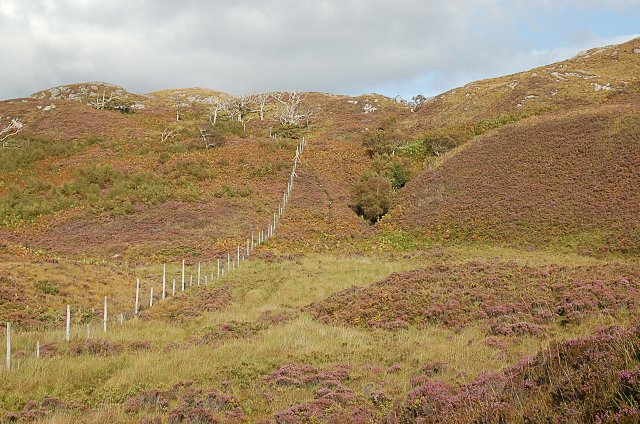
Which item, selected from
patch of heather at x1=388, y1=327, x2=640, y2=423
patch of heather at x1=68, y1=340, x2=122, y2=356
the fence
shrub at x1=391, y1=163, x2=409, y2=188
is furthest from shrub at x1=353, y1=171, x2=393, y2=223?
patch of heather at x1=388, y1=327, x2=640, y2=423

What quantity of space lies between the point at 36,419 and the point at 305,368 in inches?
212

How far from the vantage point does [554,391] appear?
6.23 meters

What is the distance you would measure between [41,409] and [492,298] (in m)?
13.7

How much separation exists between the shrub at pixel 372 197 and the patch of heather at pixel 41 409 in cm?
3706

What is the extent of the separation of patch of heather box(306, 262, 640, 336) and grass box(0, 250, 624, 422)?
91cm

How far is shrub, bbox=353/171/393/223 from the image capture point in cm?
4559

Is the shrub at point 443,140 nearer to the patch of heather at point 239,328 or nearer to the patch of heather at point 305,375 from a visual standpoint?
the patch of heather at point 239,328

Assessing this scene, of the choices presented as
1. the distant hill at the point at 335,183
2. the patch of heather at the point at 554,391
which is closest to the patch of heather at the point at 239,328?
the patch of heather at the point at 554,391

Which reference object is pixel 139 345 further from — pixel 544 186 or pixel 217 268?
pixel 544 186

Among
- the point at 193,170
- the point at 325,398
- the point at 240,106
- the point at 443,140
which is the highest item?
the point at 240,106

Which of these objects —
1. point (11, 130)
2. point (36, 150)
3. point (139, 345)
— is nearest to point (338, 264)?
point (139, 345)

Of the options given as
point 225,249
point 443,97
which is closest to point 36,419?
point 225,249

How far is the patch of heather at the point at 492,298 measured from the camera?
14.5 m

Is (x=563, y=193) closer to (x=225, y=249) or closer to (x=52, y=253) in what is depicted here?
(x=225, y=249)
